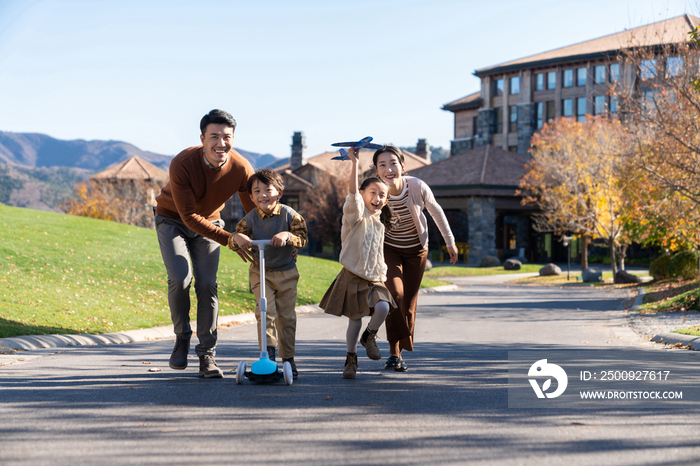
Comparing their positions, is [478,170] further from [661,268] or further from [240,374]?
[240,374]

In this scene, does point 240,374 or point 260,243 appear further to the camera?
point 240,374

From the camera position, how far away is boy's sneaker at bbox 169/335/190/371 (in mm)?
5719

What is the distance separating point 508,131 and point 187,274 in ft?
182

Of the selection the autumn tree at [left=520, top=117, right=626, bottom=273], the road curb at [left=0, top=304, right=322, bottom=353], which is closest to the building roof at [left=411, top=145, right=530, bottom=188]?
the autumn tree at [left=520, top=117, right=626, bottom=273]

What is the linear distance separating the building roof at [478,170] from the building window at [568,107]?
394 inches

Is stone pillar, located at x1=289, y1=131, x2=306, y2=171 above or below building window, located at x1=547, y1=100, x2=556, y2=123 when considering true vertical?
below

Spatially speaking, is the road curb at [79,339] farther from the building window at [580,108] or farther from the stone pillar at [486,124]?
the stone pillar at [486,124]

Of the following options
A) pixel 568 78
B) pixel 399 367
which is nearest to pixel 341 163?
pixel 568 78

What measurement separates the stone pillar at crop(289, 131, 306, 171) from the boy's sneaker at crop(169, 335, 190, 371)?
6235 centimetres

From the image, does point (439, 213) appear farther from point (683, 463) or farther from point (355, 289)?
point (683, 463)

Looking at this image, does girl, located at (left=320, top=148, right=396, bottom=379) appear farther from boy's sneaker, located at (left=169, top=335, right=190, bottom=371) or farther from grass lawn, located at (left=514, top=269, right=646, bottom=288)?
grass lawn, located at (left=514, top=269, right=646, bottom=288)

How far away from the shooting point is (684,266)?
21469 mm

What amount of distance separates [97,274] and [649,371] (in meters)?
12.3

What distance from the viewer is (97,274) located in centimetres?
1507
